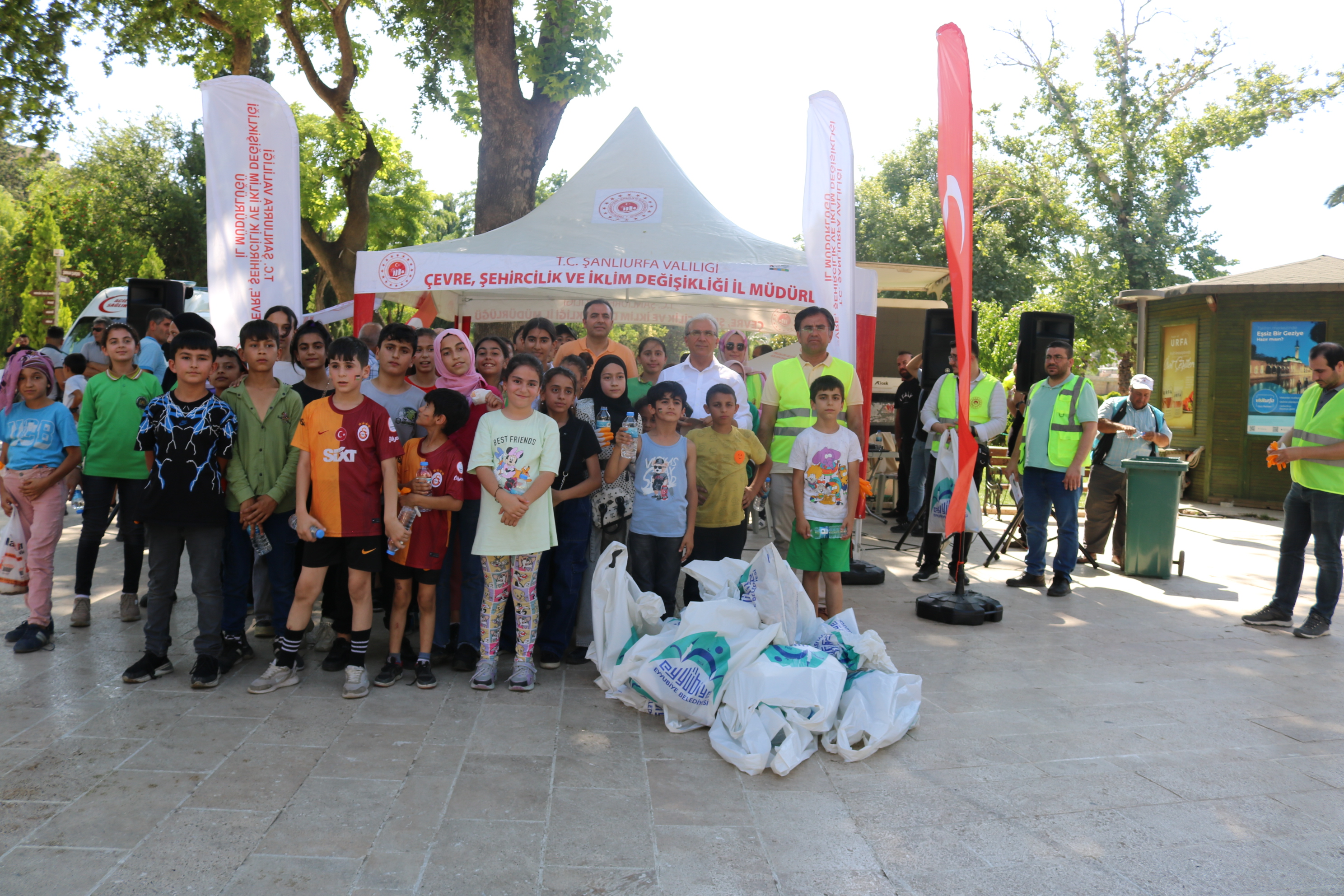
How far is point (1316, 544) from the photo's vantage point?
5699 mm

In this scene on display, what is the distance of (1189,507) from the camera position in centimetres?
1207

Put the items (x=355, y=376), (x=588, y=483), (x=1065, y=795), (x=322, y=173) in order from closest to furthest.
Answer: (x=1065, y=795), (x=355, y=376), (x=588, y=483), (x=322, y=173)

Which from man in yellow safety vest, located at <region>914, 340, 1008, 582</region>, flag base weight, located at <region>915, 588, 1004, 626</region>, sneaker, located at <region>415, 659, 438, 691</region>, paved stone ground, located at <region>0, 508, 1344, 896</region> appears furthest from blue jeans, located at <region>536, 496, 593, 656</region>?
man in yellow safety vest, located at <region>914, 340, 1008, 582</region>

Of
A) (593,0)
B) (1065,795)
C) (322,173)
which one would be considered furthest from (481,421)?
(322,173)

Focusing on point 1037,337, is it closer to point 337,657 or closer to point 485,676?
point 485,676

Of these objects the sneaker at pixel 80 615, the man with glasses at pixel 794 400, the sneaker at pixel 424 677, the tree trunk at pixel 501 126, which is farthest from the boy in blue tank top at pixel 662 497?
the tree trunk at pixel 501 126

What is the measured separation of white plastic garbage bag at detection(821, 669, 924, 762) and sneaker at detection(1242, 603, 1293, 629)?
3.35 m

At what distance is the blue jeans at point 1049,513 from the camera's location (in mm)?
6715

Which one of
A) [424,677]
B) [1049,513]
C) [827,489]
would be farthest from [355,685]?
[1049,513]

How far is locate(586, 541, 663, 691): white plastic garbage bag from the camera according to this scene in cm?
423

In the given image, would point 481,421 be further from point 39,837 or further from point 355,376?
point 39,837

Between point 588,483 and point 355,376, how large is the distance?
4.05 ft

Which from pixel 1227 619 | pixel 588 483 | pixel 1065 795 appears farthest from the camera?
pixel 1227 619

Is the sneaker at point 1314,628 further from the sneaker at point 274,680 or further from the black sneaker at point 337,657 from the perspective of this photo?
the sneaker at point 274,680
